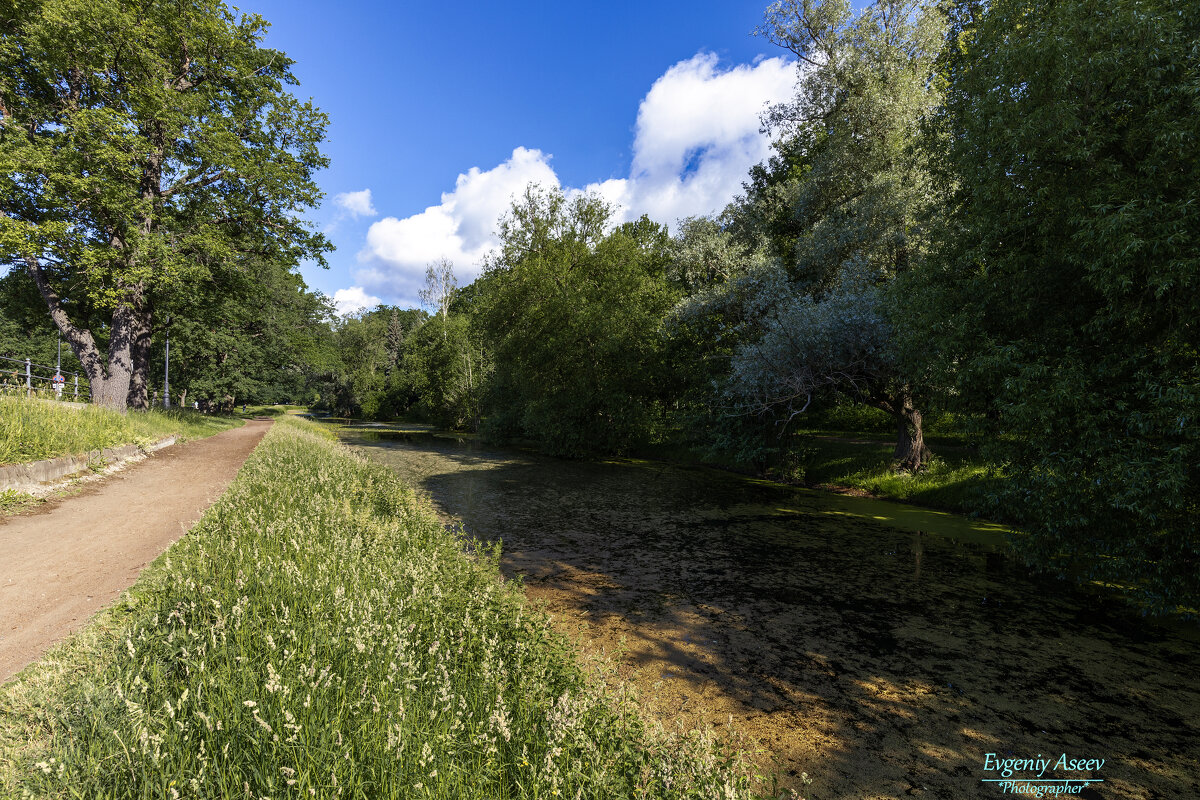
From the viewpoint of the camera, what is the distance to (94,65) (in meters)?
16.6

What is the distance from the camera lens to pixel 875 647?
6.39 metres

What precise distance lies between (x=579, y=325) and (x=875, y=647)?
22993 millimetres

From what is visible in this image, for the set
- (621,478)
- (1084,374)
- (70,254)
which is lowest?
(621,478)

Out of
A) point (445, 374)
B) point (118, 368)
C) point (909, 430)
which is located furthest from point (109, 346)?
point (445, 374)

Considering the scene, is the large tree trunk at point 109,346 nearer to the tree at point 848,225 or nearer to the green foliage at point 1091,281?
the tree at point 848,225

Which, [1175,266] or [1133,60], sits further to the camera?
[1133,60]

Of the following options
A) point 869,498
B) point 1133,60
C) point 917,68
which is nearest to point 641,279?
point 917,68

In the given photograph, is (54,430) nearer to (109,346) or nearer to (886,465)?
(109,346)

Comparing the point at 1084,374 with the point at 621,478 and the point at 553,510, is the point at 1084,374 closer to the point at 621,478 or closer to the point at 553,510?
the point at 553,510

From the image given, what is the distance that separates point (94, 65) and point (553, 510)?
2125 cm

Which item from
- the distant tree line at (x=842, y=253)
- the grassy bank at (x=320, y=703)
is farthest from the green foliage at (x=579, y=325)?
the grassy bank at (x=320, y=703)

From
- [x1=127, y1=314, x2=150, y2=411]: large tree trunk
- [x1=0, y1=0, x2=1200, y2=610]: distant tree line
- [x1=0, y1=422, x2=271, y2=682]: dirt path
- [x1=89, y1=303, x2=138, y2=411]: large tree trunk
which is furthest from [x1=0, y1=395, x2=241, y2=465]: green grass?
[x1=127, y1=314, x2=150, y2=411]: large tree trunk

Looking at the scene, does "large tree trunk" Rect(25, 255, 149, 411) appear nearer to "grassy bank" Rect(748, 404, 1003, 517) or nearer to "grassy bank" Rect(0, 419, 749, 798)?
"grassy bank" Rect(0, 419, 749, 798)

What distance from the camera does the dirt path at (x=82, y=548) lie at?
14.8 feet
